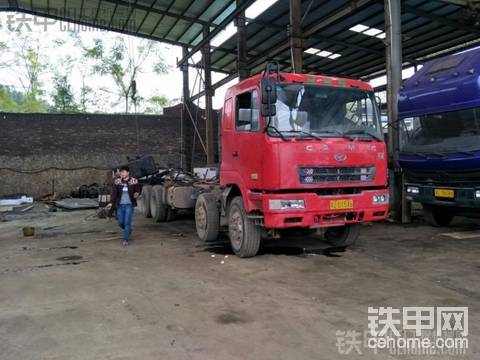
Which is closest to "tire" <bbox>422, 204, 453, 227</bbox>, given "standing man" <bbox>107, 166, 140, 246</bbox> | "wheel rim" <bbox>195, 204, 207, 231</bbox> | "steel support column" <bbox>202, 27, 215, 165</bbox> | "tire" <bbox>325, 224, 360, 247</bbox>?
"tire" <bbox>325, 224, 360, 247</bbox>

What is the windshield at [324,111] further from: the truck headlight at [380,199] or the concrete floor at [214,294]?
the concrete floor at [214,294]

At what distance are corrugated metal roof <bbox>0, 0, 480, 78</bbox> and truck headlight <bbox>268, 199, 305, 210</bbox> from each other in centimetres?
1004

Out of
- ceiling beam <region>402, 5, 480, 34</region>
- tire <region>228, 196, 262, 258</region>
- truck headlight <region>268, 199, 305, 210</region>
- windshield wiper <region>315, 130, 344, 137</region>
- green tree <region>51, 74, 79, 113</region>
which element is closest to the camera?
truck headlight <region>268, 199, 305, 210</region>

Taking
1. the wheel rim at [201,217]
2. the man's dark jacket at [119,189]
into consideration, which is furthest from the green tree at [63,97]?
the wheel rim at [201,217]

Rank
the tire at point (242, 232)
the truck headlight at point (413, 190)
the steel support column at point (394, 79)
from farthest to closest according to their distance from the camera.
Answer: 1. the steel support column at point (394, 79)
2. the truck headlight at point (413, 190)
3. the tire at point (242, 232)

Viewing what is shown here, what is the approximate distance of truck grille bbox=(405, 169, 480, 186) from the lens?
295 inches

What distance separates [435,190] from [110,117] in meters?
16.9

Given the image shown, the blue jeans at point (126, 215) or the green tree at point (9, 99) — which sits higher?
the green tree at point (9, 99)

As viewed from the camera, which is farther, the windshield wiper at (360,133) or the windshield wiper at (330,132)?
the windshield wiper at (360,133)

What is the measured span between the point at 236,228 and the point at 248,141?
1445mm

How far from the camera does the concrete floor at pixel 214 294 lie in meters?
3.49

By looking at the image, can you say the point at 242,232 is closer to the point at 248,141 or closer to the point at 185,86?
the point at 248,141

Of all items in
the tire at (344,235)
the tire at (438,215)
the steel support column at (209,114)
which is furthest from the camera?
the steel support column at (209,114)

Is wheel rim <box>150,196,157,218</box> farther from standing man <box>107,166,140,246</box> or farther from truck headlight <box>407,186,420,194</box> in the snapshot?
truck headlight <box>407,186,420,194</box>
